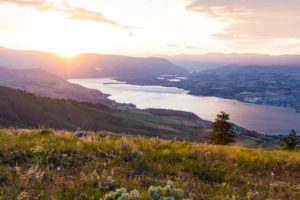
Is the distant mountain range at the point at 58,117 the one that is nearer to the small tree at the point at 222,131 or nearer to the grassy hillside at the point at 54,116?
the grassy hillside at the point at 54,116

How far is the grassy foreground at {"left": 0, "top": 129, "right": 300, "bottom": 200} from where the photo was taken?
13.4 feet

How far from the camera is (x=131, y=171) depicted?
5.15m

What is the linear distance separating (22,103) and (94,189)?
341 feet

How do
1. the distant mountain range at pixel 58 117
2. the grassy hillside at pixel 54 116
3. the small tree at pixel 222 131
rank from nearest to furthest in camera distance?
the small tree at pixel 222 131, the grassy hillside at pixel 54 116, the distant mountain range at pixel 58 117

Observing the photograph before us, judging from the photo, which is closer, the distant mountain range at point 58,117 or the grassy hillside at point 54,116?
the grassy hillside at point 54,116

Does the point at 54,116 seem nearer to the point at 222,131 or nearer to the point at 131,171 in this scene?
the point at 222,131

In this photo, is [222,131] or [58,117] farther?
[58,117]

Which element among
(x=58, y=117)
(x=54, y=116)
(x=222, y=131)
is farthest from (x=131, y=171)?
(x=58, y=117)

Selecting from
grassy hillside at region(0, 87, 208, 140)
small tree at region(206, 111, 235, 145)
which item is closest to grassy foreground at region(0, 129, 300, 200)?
small tree at region(206, 111, 235, 145)

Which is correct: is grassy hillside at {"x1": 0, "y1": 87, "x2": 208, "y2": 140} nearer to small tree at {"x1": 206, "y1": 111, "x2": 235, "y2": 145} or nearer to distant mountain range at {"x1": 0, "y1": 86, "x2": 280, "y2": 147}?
distant mountain range at {"x1": 0, "y1": 86, "x2": 280, "y2": 147}

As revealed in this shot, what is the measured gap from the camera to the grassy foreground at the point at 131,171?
4082 mm

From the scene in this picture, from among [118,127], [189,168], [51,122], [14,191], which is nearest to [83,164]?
[14,191]

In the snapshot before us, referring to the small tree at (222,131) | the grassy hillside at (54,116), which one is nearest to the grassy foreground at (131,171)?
the small tree at (222,131)

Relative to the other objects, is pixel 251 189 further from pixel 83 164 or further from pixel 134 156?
pixel 83 164
